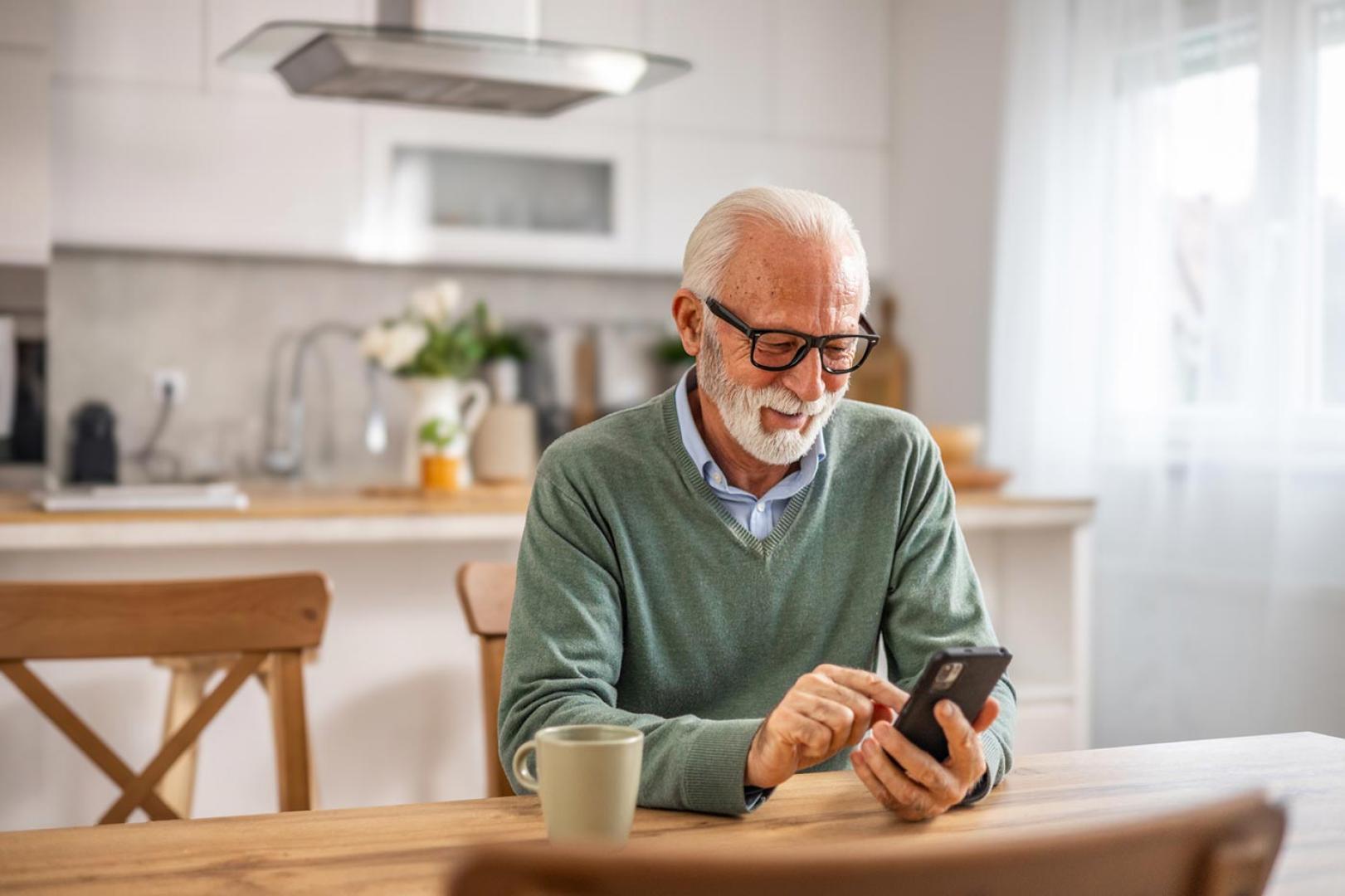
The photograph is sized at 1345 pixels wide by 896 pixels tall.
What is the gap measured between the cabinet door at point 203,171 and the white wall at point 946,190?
1.75 m

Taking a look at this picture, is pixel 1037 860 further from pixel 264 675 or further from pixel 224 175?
pixel 224 175

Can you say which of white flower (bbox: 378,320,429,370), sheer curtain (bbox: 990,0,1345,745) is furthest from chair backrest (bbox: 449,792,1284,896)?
white flower (bbox: 378,320,429,370)

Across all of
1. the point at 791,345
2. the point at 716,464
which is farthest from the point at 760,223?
the point at 716,464

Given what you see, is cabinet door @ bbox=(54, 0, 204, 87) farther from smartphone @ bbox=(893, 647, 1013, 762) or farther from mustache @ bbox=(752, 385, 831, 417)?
smartphone @ bbox=(893, 647, 1013, 762)

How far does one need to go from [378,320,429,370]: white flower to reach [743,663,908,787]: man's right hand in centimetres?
220

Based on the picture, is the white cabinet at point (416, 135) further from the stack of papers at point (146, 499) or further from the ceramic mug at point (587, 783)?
the ceramic mug at point (587, 783)

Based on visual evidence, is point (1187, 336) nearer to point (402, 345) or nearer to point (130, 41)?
point (402, 345)

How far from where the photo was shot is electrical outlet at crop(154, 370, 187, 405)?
4164mm

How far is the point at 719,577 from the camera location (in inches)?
59.9

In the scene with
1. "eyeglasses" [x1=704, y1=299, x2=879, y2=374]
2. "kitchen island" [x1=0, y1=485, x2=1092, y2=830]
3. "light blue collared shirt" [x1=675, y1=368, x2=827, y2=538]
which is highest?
"eyeglasses" [x1=704, y1=299, x2=879, y2=374]

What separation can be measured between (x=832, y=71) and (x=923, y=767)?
12.6 ft

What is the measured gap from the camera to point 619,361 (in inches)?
181

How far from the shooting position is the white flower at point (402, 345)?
10.6 ft

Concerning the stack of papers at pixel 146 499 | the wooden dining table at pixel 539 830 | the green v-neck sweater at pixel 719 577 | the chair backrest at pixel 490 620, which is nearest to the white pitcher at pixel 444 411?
the stack of papers at pixel 146 499
